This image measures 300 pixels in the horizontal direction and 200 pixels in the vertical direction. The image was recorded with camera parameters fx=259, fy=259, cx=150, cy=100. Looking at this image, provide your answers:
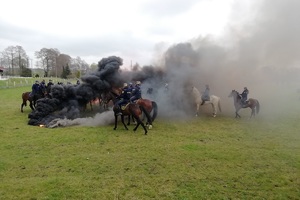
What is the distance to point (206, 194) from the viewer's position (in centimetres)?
766

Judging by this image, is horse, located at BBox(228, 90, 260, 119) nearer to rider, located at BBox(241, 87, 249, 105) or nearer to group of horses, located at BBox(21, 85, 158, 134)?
rider, located at BBox(241, 87, 249, 105)

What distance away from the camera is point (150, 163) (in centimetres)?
991

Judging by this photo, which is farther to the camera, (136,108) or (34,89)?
(34,89)

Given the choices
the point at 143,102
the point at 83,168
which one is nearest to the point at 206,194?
the point at 83,168

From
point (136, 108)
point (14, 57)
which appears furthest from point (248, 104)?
point (14, 57)

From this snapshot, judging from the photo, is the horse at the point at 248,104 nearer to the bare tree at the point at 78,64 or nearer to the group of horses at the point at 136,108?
the group of horses at the point at 136,108

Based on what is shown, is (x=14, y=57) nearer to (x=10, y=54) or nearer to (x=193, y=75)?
(x=10, y=54)

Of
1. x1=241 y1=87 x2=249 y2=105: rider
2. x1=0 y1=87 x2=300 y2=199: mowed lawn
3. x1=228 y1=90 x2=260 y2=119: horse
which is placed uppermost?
x1=241 y1=87 x2=249 y2=105: rider

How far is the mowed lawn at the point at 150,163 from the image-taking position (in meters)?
7.81

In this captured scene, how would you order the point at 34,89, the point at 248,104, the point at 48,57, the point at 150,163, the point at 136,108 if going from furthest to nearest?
the point at 48,57
the point at 34,89
the point at 248,104
the point at 136,108
the point at 150,163

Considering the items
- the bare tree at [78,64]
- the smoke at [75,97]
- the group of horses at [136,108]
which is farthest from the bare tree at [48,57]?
the smoke at [75,97]

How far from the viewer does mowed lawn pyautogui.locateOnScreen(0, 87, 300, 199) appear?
25.6 ft

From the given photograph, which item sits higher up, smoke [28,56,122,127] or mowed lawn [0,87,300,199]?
smoke [28,56,122,127]

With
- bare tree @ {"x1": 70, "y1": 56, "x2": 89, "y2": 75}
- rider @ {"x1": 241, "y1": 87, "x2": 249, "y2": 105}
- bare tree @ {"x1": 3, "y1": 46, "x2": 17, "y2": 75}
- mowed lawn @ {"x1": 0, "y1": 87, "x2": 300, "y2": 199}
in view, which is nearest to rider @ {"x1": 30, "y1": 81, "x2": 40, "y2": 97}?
mowed lawn @ {"x1": 0, "y1": 87, "x2": 300, "y2": 199}
